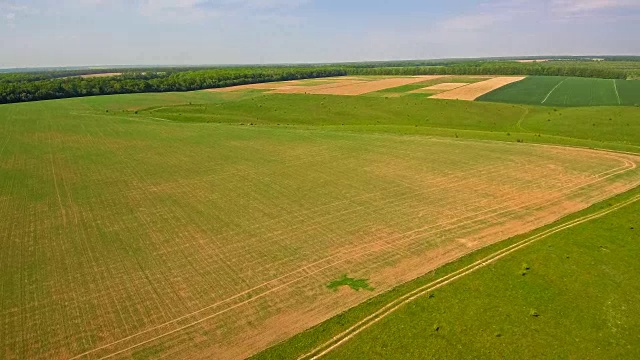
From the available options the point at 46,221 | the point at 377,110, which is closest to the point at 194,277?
the point at 46,221

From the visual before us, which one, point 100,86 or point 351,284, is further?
point 100,86

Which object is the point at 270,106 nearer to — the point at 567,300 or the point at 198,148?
the point at 198,148

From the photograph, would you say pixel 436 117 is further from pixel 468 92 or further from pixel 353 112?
pixel 468 92

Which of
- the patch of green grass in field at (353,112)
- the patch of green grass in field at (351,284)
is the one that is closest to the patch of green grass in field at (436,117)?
the patch of green grass in field at (353,112)

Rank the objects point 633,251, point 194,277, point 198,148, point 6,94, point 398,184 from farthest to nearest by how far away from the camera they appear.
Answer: point 6,94
point 198,148
point 398,184
point 633,251
point 194,277

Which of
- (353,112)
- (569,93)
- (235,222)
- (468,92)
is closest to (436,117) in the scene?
(353,112)

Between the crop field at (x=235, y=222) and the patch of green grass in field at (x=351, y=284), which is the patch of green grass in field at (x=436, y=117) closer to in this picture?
the crop field at (x=235, y=222)
